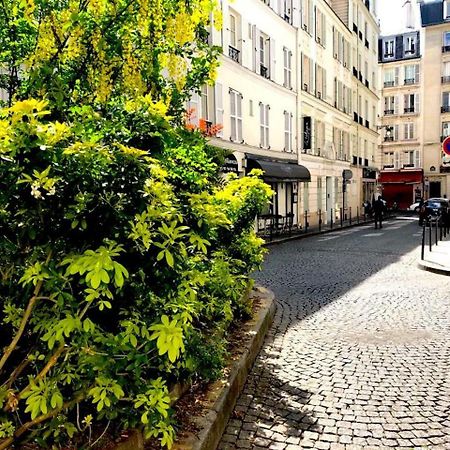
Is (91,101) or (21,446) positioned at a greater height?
(91,101)

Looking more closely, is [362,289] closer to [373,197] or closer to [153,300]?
[153,300]

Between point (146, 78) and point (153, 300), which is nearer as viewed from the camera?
point (153, 300)

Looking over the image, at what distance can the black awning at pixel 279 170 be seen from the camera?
68.5 ft

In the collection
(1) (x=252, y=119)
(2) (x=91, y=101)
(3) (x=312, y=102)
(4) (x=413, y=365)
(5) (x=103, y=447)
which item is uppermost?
(3) (x=312, y=102)

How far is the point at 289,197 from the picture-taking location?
25.7 metres

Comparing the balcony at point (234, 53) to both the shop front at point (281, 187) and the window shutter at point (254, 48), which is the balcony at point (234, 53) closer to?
the window shutter at point (254, 48)

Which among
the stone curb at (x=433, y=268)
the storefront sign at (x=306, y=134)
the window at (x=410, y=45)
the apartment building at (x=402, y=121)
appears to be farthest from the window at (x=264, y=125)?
the window at (x=410, y=45)

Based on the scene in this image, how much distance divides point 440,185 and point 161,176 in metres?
53.7

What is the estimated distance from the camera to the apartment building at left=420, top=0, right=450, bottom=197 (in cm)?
5044

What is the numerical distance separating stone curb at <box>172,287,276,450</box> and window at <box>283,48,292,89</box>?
69.1ft

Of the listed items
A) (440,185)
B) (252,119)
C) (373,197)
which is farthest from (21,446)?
(440,185)

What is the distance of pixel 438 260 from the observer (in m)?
13.3

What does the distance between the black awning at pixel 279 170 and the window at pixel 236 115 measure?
118 centimetres

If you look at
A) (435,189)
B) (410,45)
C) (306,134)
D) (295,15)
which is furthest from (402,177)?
(295,15)
